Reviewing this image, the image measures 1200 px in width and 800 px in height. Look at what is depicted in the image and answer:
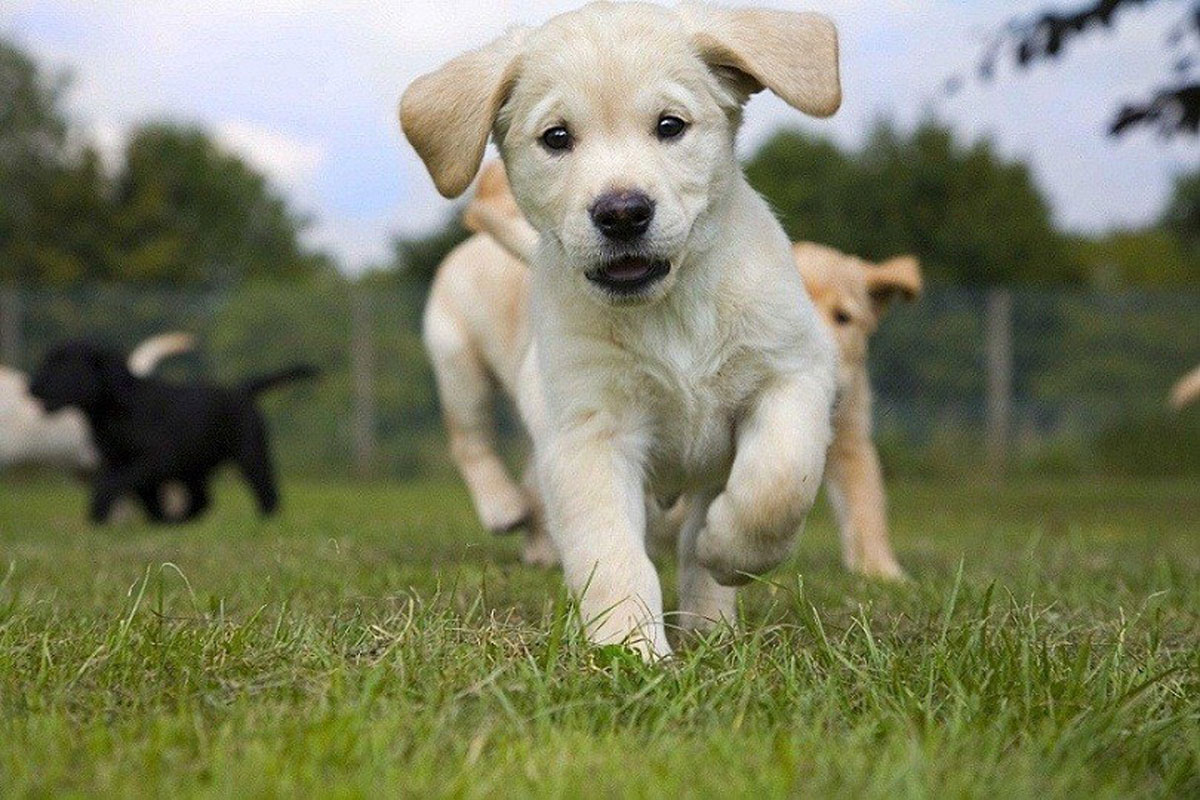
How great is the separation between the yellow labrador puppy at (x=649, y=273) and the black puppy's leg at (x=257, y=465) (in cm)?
613

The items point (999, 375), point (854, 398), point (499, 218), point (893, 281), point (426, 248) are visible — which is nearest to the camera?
point (499, 218)

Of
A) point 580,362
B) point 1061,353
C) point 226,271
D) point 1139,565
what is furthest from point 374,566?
point 226,271

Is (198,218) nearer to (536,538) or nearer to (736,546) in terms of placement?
(536,538)

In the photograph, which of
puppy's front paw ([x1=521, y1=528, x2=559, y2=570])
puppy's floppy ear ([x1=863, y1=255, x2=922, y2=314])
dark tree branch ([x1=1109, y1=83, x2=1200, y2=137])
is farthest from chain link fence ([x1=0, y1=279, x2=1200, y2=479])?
puppy's front paw ([x1=521, y1=528, x2=559, y2=570])

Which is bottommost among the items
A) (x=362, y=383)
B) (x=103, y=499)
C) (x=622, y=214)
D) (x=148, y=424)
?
(x=362, y=383)

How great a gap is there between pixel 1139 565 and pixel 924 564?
2.66ft

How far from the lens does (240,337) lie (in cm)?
1520

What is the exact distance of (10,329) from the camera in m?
15.0

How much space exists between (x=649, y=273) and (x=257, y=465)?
652 cm

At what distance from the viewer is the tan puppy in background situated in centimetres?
500

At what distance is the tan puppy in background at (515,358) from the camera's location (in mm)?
4996

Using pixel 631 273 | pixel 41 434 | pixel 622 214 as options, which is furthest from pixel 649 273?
pixel 41 434

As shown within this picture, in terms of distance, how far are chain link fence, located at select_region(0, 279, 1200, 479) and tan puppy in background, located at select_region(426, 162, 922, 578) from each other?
382 inches

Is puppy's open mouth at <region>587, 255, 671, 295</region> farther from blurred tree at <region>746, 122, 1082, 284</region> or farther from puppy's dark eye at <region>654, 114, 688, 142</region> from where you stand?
blurred tree at <region>746, 122, 1082, 284</region>
